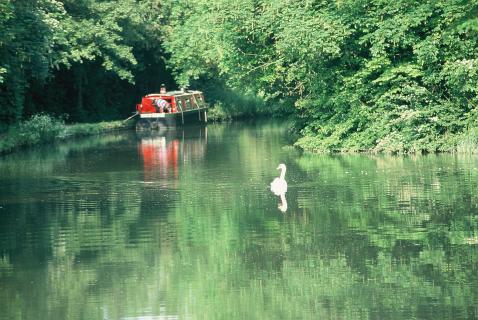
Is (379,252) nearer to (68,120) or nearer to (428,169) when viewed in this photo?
(428,169)

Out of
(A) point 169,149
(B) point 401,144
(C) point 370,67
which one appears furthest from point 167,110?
(B) point 401,144

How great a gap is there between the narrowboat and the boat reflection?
2.46 ft

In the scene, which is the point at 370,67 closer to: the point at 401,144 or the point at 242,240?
the point at 401,144

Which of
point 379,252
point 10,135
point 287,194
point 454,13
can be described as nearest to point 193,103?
point 10,135

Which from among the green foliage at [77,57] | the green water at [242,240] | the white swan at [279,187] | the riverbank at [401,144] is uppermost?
the green foliage at [77,57]

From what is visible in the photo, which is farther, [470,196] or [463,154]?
[463,154]

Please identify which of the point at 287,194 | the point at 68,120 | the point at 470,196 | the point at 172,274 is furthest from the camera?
the point at 68,120

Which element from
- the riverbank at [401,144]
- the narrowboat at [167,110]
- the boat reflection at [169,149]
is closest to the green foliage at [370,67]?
the riverbank at [401,144]

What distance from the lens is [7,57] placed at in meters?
39.5

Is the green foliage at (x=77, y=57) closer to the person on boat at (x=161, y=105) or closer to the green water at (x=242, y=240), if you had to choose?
the person on boat at (x=161, y=105)

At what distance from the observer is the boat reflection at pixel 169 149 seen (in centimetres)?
3160

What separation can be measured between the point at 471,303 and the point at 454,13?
772 inches

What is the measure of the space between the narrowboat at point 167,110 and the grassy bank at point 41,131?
5.78 ft

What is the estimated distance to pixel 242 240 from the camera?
62.4 feet
